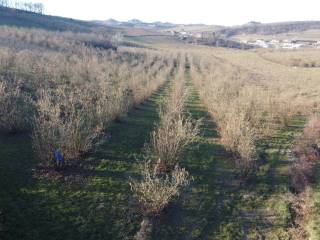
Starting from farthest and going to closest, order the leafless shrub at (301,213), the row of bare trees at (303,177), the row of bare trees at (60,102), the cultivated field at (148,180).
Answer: the row of bare trees at (60,102) < the row of bare trees at (303,177) < the leafless shrub at (301,213) < the cultivated field at (148,180)

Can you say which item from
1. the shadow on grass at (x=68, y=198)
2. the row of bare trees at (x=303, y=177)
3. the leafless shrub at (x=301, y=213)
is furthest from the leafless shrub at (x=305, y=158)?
the shadow on grass at (x=68, y=198)

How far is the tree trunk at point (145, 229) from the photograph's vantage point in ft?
29.2

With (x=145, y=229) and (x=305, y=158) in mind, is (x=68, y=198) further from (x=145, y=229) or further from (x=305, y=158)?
(x=305, y=158)

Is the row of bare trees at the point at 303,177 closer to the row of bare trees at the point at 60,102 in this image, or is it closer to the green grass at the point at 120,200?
the green grass at the point at 120,200

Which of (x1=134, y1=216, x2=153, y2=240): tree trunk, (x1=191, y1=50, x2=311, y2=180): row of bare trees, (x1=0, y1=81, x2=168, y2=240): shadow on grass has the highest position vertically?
(x1=191, y1=50, x2=311, y2=180): row of bare trees

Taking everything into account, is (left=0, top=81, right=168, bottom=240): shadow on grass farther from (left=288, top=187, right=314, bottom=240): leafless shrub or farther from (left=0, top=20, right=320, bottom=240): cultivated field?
(left=288, top=187, right=314, bottom=240): leafless shrub

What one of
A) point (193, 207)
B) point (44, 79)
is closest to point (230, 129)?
point (193, 207)

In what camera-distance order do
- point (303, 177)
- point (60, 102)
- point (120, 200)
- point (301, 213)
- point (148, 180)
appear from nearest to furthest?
1. point (120, 200)
2. point (301, 213)
3. point (148, 180)
4. point (303, 177)
5. point (60, 102)

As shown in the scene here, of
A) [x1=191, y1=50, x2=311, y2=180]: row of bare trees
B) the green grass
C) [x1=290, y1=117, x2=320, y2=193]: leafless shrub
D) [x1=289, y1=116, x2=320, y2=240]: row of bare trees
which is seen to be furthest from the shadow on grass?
[x1=290, y1=117, x2=320, y2=193]: leafless shrub

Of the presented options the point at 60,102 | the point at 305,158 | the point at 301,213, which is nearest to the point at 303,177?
the point at 305,158

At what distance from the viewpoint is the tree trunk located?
891 centimetres

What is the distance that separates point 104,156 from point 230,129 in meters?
5.41

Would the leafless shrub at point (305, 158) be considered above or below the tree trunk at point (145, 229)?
above

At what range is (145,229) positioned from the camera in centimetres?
920
